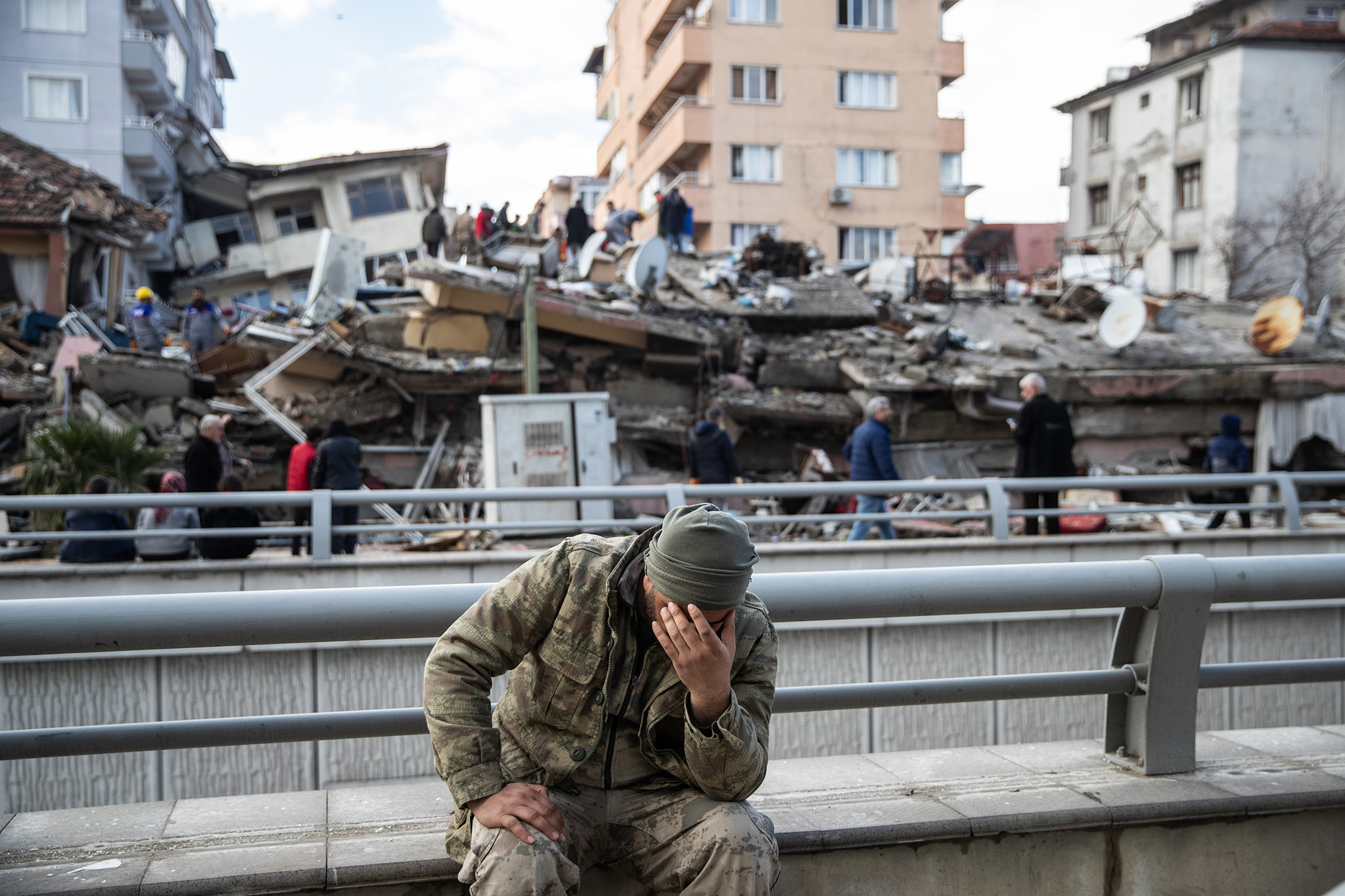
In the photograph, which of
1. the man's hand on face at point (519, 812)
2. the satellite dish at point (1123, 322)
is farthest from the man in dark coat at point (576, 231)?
the man's hand on face at point (519, 812)

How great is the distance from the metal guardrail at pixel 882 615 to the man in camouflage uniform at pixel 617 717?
11.2 inches

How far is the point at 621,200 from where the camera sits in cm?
5047

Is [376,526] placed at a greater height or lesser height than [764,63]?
lesser

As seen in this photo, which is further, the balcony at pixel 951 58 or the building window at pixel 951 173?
the building window at pixel 951 173

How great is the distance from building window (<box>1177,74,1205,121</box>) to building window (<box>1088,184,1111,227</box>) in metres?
4.74

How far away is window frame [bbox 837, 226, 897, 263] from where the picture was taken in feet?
131

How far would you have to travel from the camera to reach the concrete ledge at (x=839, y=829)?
251cm

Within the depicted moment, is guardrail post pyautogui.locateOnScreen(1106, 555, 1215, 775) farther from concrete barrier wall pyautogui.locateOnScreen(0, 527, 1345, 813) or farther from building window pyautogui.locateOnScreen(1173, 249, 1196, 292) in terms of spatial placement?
building window pyautogui.locateOnScreen(1173, 249, 1196, 292)

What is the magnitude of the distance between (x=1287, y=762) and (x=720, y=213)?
120ft

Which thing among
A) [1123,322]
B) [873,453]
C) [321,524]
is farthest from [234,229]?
[873,453]

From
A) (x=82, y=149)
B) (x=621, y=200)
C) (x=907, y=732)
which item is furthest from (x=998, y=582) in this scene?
(x=621, y=200)

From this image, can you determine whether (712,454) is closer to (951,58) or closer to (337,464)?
(337,464)

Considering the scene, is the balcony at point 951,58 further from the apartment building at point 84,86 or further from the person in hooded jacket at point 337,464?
the person in hooded jacket at point 337,464

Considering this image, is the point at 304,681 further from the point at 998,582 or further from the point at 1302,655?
the point at 1302,655
